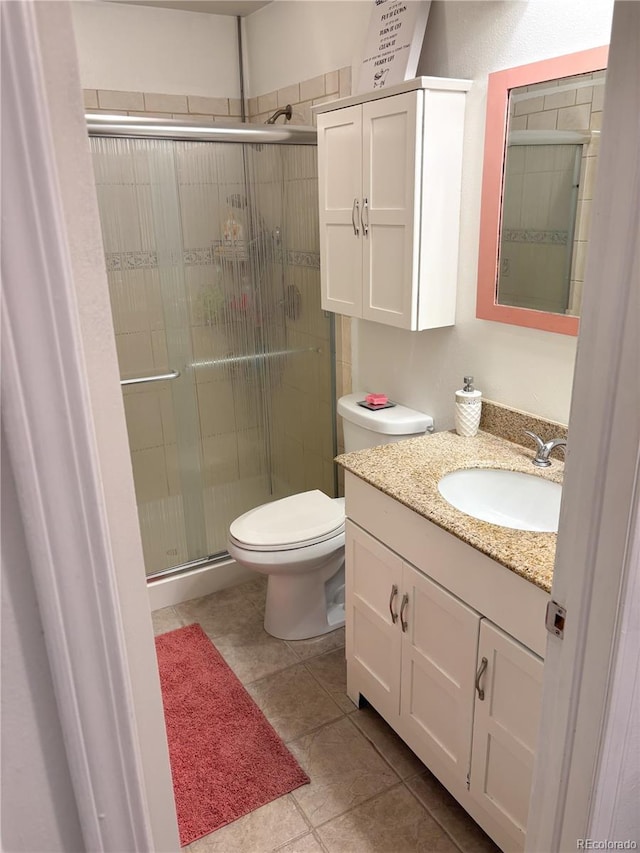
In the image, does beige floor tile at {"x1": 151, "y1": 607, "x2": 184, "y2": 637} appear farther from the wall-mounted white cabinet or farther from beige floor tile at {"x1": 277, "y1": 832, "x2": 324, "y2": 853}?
the wall-mounted white cabinet

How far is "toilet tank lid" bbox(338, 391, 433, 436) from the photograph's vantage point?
2.22m

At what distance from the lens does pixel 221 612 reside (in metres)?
2.64

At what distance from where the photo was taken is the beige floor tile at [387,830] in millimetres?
1642

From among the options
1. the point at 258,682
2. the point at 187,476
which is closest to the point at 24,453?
the point at 258,682

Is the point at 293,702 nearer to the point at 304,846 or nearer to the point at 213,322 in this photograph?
the point at 304,846

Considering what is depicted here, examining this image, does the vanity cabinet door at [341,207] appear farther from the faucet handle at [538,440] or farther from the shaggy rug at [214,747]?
the shaggy rug at [214,747]

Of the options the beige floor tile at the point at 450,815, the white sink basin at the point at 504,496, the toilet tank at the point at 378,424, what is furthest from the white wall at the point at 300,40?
the beige floor tile at the point at 450,815

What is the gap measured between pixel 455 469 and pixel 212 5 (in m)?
2.29

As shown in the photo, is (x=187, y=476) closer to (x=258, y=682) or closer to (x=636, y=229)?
(x=258, y=682)

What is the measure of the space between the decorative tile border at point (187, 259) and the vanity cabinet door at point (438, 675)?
1428 millimetres

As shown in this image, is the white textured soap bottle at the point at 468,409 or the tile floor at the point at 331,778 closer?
the tile floor at the point at 331,778

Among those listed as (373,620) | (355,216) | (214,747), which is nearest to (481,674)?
(373,620)

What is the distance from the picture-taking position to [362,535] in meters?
1.85

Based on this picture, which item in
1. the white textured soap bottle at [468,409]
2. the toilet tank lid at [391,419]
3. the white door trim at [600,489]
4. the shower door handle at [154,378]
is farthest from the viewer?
the shower door handle at [154,378]
